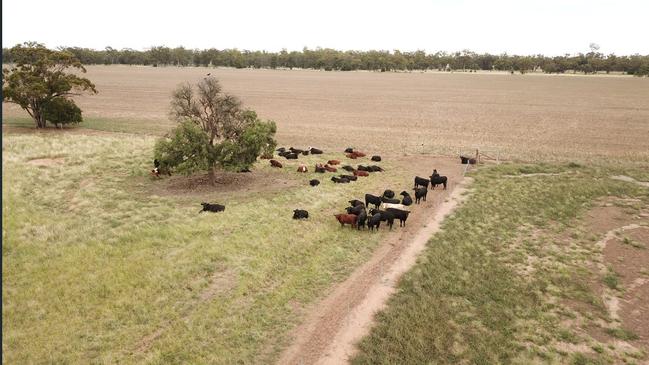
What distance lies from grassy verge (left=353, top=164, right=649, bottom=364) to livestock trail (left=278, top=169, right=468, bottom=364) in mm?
529

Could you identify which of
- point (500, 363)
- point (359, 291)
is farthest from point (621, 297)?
point (359, 291)

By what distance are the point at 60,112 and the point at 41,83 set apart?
3.74 meters

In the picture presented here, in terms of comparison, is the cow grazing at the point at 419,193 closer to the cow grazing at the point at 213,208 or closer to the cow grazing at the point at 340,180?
the cow grazing at the point at 340,180

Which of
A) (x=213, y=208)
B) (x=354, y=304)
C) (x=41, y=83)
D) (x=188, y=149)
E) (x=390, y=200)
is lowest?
(x=354, y=304)

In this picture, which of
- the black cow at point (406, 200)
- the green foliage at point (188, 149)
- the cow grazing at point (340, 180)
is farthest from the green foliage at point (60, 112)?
the black cow at point (406, 200)

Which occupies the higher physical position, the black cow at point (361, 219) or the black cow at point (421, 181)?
the black cow at point (421, 181)

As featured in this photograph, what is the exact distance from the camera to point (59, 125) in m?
50.6

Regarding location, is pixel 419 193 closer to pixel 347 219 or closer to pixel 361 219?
pixel 361 219

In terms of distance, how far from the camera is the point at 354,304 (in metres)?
15.8

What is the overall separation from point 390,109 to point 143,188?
2002 inches

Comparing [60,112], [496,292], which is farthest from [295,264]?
[60,112]

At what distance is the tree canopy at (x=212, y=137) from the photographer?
27.4 meters

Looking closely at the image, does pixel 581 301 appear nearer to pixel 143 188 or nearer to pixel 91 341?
pixel 91 341

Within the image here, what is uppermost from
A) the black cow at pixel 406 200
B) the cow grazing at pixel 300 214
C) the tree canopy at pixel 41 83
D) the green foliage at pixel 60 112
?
the tree canopy at pixel 41 83
